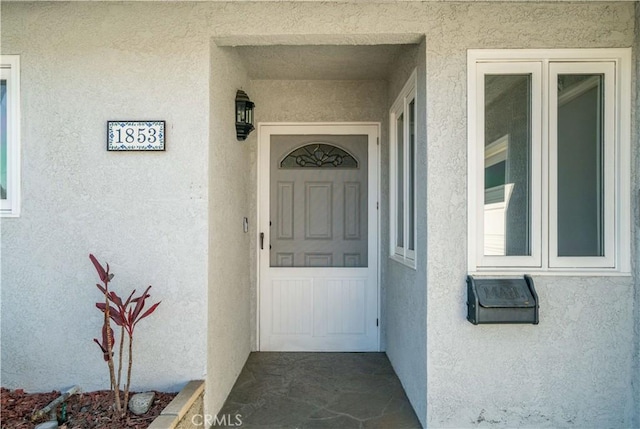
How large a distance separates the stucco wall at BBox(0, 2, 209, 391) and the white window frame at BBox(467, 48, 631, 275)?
1892mm

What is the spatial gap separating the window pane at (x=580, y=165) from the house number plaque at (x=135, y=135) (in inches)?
111

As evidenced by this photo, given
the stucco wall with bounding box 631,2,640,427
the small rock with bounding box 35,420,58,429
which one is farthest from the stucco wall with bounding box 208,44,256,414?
the stucco wall with bounding box 631,2,640,427

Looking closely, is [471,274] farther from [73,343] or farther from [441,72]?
[73,343]

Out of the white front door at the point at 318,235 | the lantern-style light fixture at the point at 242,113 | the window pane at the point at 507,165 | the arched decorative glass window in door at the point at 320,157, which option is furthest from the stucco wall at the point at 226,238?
the window pane at the point at 507,165

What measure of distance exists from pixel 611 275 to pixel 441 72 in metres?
1.81

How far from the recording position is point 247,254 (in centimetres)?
426

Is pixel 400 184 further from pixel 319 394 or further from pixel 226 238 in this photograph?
pixel 319 394

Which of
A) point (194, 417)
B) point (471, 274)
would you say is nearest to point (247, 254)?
point (194, 417)

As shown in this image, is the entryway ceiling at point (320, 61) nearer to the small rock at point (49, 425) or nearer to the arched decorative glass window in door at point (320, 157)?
the arched decorative glass window in door at point (320, 157)

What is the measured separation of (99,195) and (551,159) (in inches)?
126

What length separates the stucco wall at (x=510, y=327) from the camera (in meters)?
2.71

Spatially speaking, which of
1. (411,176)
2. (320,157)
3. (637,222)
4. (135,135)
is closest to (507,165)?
(411,176)

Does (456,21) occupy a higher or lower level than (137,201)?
higher

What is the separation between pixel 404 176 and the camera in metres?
3.55
